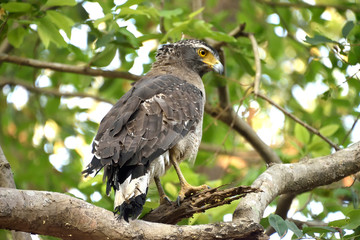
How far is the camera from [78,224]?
2850 millimetres

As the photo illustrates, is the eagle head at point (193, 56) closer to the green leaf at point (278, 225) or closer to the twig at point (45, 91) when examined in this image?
the twig at point (45, 91)

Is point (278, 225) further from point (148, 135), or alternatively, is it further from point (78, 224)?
point (78, 224)

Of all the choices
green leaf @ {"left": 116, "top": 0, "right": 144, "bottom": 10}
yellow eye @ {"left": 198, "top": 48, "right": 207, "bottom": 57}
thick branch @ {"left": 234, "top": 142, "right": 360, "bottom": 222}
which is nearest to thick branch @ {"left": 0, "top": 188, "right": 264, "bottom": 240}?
thick branch @ {"left": 234, "top": 142, "right": 360, "bottom": 222}

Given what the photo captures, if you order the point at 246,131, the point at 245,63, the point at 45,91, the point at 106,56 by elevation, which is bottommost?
the point at 45,91

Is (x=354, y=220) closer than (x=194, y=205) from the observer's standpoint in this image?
Yes

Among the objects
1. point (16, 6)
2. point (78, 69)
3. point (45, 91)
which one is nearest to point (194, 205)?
Result: point (16, 6)

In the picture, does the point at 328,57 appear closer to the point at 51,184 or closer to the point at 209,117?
the point at 209,117

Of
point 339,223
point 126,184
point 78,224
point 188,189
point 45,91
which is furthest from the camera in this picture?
point 45,91

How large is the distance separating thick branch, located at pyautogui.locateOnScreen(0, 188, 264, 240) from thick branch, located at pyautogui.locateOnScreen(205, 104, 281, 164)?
1.95 metres

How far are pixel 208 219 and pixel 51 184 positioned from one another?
2110mm

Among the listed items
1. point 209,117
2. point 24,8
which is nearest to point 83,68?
point 24,8

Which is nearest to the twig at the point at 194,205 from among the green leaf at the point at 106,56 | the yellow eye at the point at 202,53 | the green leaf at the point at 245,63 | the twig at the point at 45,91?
the green leaf at the point at 106,56

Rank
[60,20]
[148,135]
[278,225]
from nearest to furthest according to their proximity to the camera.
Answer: [278,225] → [148,135] → [60,20]

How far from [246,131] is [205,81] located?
0.73 metres
